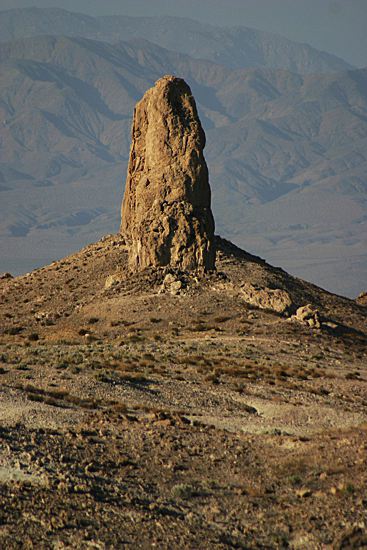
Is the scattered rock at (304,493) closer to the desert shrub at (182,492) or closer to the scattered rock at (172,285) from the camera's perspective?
the desert shrub at (182,492)

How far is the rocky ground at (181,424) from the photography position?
42.2ft

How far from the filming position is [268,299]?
135ft

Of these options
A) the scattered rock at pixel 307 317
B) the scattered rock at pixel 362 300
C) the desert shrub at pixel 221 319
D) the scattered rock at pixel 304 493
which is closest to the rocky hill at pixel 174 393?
the scattered rock at pixel 304 493

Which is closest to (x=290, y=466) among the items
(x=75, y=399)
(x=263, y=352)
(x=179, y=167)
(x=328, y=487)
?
(x=328, y=487)

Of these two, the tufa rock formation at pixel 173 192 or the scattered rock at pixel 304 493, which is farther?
the tufa rock formation at pixel 173 192

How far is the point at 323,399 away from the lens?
2459 cm

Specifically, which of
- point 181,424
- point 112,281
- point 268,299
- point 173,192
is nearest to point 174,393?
point 181,424

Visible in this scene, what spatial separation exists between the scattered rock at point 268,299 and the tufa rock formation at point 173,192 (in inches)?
144

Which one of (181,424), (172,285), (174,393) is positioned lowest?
(181,424)

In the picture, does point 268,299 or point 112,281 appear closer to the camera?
point 268,299

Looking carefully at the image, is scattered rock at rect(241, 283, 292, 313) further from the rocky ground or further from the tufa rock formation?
the tufa rock formation

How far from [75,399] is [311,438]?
24.4 ft

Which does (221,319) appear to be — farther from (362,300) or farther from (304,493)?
(362,300)

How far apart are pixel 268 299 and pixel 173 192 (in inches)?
354
